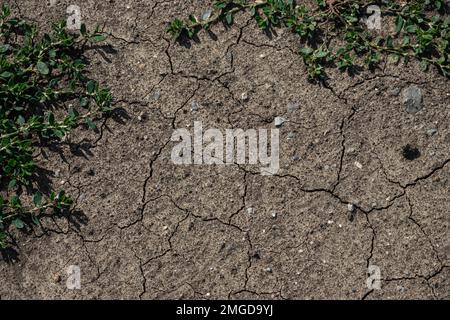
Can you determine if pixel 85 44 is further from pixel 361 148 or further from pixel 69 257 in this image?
pixel 361 148

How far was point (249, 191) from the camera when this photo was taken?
4.07m

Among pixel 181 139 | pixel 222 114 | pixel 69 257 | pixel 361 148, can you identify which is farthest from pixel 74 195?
pixel 361 148

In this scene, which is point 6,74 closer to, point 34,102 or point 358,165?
point 34,102

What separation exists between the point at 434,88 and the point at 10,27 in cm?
269

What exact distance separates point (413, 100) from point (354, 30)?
A: 1.85 ft

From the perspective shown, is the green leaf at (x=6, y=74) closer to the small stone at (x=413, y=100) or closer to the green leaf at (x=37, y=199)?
→ the green leaf at (x=37, y=199)

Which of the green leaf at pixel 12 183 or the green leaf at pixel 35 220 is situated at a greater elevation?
the green leaf at pixel 12 183

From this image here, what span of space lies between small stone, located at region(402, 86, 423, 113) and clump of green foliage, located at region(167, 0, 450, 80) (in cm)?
17

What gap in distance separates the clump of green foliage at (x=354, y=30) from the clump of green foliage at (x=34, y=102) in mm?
670

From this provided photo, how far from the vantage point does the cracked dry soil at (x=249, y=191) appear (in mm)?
4000

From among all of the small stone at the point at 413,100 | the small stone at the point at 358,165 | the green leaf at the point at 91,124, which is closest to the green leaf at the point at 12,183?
the green leaf at the point at 91,124

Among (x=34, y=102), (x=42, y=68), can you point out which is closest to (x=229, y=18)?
(x=42, y=68)

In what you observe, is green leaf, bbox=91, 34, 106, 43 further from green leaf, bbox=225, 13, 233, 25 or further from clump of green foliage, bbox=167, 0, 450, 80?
green leaf, bbox=225, 13, 233, 25
